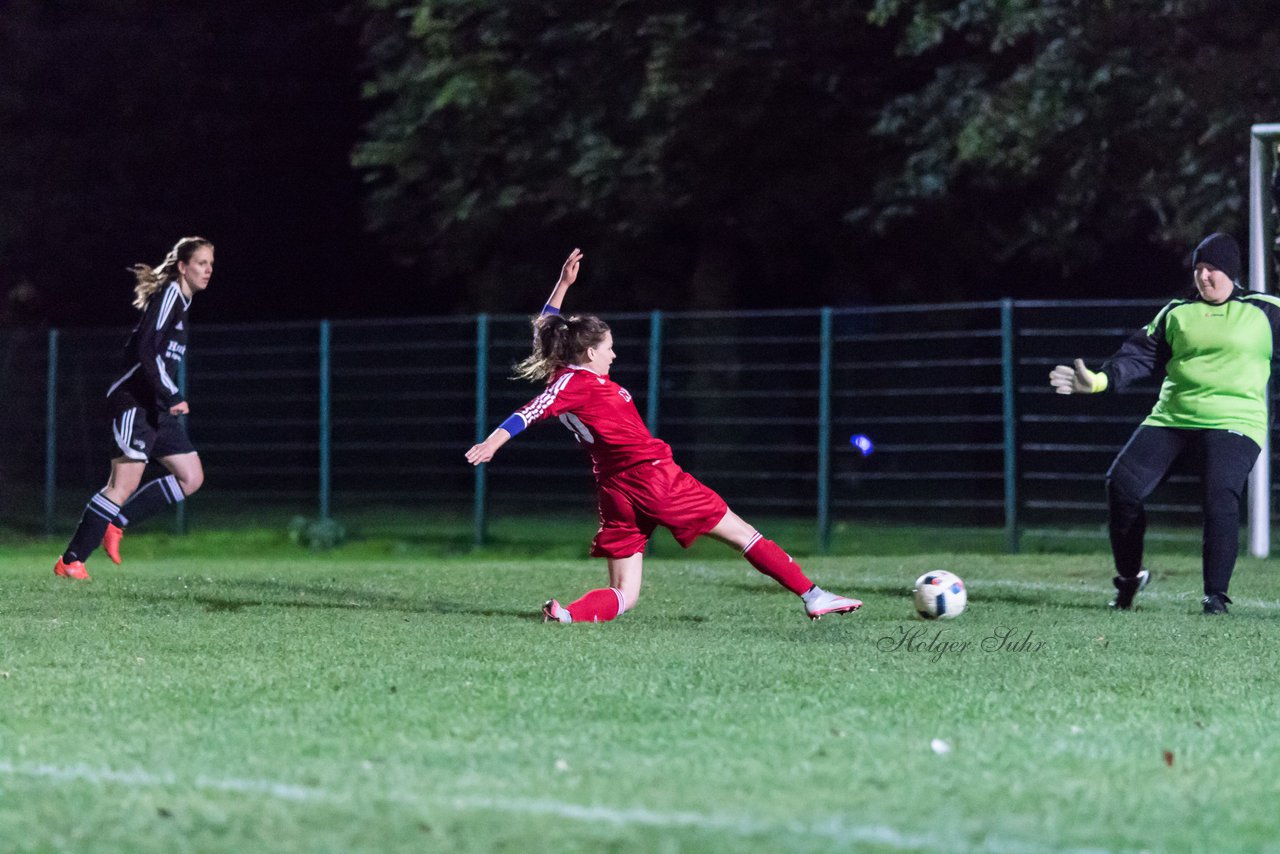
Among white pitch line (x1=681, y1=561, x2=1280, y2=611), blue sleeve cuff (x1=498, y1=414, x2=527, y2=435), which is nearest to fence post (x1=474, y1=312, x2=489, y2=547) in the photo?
white pitch line (x1=681, y1=561, x2=1280, y2=611)

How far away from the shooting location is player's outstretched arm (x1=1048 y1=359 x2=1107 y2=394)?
9.27 metres

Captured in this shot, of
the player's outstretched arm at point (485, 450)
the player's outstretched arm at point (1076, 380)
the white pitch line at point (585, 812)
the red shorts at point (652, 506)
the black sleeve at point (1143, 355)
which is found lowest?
the white pitch line at point (585, 812)

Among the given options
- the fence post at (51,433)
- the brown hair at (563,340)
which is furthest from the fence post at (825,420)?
the fence post at (51,433)

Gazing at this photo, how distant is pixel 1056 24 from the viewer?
55.2 feet

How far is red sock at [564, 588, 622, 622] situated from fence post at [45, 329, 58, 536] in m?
11.5

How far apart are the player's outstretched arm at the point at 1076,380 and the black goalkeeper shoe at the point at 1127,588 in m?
1.12

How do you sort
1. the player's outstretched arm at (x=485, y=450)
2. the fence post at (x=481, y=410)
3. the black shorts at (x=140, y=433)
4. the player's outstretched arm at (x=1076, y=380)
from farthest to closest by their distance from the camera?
the fence post at (x=481, y=410) < the black shorts at (x=140, y=433) < the player's outstretched arm at (x=1076, y=380) < the player's outstretched arm at (x=485, y=450)

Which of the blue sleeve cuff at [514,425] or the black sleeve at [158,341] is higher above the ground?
the black sleeve at [158,341]

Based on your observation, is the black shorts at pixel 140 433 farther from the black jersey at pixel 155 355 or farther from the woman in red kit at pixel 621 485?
the woman in red kit at pixel 621 485

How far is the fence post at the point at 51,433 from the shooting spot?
19.2 metres

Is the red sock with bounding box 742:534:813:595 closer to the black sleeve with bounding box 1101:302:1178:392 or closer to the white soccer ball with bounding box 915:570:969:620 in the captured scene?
the white soccer ball with bounding box 915:570:969:620

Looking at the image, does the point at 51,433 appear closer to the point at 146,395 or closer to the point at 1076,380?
the point at 146,395

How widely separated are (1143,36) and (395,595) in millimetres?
10004

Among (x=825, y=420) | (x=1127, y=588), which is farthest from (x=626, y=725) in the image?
(x=825, y=420)
